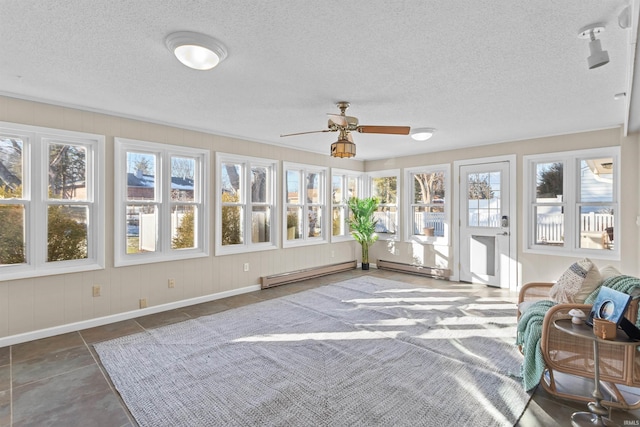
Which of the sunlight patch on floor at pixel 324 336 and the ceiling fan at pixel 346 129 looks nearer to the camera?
the ceiling fan at pixel 346 129

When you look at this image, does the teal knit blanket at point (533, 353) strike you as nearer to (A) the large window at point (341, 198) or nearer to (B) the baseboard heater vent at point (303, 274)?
(B) the baseboard heater vent at point (303, 274)

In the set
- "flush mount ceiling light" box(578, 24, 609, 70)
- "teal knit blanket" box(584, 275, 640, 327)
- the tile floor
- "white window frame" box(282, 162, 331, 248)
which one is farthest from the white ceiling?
the tile floor

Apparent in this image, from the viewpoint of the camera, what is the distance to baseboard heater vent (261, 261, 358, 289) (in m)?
5.68

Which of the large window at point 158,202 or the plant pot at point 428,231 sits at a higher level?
the large window at point 158,202

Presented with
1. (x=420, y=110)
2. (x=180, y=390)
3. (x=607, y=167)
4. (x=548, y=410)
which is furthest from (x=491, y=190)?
(x=180, y=390)

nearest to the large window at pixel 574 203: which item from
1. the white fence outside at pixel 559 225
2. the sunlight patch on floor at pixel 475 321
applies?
the white fence outside at pixel 559 225

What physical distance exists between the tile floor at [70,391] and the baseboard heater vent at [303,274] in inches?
81.0

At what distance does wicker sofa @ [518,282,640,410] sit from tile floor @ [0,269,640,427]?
0.11 metres

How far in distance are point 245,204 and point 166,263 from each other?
60.4 inches

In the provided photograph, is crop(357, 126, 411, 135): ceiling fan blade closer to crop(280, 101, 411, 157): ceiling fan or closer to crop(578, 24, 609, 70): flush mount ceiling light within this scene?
crop(280, 101, 411, 157): ceiling fan

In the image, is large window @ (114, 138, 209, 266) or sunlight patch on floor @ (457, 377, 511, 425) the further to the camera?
large window @ (114, 138, 209, 266)

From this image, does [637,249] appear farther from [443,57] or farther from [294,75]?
[294,75]

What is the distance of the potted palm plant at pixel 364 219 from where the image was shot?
7039 mm

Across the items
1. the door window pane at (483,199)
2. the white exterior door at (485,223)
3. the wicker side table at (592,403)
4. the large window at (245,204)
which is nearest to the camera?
the wicker side table at (592,403)
